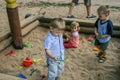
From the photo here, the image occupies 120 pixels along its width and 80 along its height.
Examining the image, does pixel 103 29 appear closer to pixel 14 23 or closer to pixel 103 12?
pixel 103 12

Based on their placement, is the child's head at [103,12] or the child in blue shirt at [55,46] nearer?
the child in blue shirt at [55,46]

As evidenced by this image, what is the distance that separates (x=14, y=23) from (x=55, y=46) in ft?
5.44

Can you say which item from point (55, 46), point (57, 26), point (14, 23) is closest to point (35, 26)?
point (14, 23)

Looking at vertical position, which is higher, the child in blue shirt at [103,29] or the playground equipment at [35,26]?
the child in blue shirt at [103,29]

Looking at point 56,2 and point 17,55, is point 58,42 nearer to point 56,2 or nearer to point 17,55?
point 17,55

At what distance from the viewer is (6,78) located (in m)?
2.90

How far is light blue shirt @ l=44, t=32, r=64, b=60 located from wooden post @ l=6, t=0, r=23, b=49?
5.24 feet

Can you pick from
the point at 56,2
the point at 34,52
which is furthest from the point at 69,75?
the point at 56,2

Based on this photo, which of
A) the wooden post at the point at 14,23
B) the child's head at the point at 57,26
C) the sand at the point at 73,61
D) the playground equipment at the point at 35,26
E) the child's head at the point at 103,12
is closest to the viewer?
the child's head at the point at 57,26

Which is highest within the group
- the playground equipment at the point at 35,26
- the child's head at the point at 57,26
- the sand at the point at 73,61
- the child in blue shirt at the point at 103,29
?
the child's head at the point at 57,26

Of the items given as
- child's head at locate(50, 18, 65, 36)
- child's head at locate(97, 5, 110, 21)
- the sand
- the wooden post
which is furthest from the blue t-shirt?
the wooden post

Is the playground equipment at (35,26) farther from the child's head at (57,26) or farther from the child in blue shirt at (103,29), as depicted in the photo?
the child's head at (57,26)

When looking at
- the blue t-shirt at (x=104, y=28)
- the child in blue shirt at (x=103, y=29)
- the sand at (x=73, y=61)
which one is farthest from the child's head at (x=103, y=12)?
the sand at (x=73, y=61)

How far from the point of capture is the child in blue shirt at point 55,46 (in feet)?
9.47
